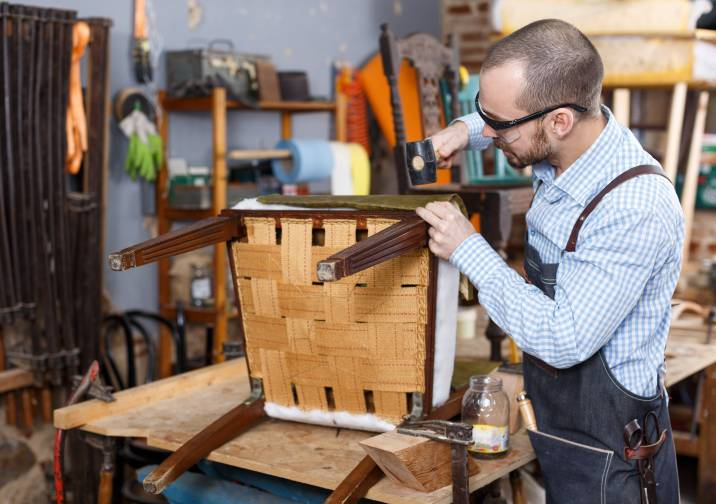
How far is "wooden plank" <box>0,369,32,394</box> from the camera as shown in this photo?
3209mm

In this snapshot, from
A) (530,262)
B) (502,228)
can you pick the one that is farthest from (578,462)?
(502,228)

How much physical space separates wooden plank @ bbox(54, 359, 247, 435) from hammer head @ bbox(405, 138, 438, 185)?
75 cm

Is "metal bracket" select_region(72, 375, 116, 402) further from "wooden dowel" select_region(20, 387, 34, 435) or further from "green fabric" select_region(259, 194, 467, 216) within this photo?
"wooden dowel" select_region(20, 387, 34, 435)

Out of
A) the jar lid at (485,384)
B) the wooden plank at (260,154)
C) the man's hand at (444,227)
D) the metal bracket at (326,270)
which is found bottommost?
the jar lid at (485,384)

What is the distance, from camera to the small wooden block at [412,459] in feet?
5.35

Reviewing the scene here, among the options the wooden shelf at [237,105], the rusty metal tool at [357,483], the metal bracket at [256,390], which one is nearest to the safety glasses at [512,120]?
the rusty metal tool at [357,483]

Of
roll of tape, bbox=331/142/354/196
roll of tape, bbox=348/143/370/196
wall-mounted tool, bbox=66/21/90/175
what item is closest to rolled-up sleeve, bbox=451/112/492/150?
wall-mounted tool, bbox=66/21/90/175

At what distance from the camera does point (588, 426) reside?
5.64ft

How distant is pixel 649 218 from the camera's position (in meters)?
1.55

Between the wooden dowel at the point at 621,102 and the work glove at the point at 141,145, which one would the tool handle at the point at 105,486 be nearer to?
the work glove at the point at 141,145

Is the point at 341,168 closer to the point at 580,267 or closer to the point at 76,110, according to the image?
the point at 76,110

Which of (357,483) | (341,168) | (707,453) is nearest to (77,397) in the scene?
(357,483)

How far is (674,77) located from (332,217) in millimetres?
3249

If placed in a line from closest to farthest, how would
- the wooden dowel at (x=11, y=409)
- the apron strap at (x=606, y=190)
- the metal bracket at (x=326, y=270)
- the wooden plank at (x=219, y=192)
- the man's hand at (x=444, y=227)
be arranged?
the metal bracket at (x=326, y=270) < the apron strap at (x=606, y=190) < the man's hand at (x=444, y=227) < the wooden dowel at (x=11, y=409) < the wooden plank at (x=219, y=192)
